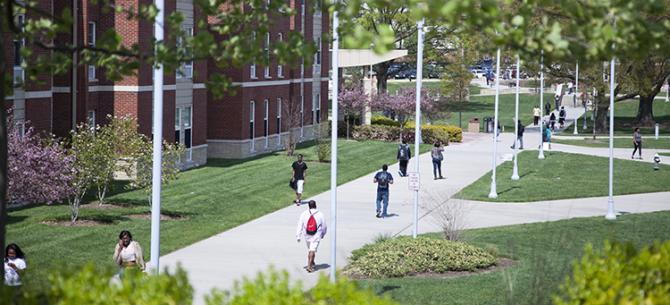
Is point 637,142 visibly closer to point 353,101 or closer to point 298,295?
point 353,101

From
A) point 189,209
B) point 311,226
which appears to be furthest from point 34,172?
point 311,226

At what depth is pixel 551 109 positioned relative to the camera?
95.3 meters

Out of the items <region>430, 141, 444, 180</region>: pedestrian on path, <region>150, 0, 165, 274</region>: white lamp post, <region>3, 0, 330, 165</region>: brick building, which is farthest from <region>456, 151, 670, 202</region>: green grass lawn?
<region>150, 0, 165, 274</region>: white lamp post

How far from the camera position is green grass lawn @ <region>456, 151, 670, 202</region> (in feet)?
128

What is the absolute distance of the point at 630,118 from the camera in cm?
8906

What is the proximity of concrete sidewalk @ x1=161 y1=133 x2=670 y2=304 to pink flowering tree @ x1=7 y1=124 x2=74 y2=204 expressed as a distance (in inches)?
145

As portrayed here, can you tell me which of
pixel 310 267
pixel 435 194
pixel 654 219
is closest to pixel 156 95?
pixel 310 267

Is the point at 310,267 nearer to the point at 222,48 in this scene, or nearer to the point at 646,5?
the point at 222,48

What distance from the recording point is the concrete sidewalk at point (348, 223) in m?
23.5

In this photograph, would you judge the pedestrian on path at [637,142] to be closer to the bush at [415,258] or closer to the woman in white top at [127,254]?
the bush at [415,258]

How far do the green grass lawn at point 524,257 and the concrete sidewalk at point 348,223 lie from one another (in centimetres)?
136

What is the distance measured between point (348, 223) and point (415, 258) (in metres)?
8.21

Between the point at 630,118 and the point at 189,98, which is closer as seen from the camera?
the point at 189,98

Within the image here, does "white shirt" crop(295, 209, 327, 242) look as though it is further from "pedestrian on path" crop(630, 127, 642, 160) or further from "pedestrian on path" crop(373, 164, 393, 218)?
"pedestrian on path" crop(630, 127, 642, 160)
